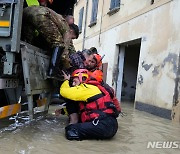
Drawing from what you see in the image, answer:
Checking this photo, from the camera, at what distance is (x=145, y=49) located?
9320mm

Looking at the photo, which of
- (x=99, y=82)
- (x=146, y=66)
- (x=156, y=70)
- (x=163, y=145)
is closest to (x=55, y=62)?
(x=99, y=82)

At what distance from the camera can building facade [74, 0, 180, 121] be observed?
25.5 feet

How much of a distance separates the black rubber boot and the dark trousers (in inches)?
34.4

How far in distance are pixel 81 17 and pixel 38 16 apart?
1336 cm

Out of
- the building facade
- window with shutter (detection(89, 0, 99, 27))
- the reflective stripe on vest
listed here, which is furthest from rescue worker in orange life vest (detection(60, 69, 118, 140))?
window with shutter (detection(89, 0, 99, 27))

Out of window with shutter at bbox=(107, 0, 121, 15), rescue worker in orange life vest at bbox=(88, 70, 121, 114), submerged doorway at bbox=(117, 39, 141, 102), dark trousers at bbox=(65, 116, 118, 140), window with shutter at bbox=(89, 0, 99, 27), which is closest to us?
dark trousers at bbox=(65, 116, 118, 140)

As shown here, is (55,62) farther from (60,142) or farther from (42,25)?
(60,142)

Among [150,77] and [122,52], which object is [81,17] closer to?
[122,52]

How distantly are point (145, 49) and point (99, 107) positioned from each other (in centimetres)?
553

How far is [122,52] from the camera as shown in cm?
1183

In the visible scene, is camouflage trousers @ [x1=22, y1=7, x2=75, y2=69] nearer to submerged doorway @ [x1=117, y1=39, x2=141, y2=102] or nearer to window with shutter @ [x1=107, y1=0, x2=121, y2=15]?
window with shutter @ [x1=107, y1=0, x2=121, y2=15]

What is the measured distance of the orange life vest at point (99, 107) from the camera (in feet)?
13.5

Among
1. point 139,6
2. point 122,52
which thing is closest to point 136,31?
point 139,6

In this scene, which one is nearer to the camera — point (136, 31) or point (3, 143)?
point (3, 143)
